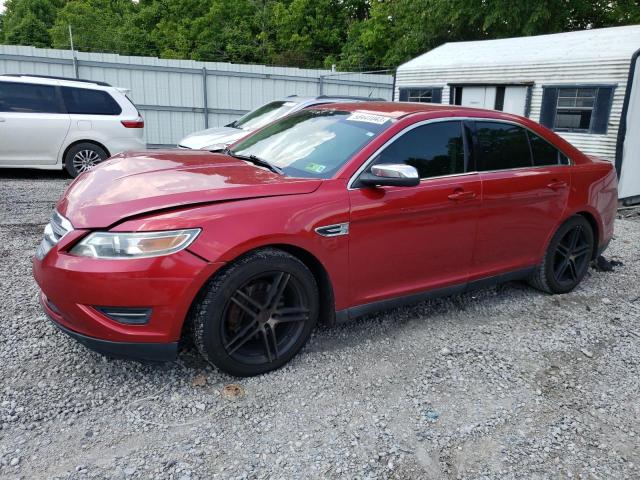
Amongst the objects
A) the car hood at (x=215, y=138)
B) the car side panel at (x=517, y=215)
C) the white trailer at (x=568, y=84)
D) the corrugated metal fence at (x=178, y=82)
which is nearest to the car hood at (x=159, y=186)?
the car side panel at (x=517, y=215)

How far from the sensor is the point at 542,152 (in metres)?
4.38

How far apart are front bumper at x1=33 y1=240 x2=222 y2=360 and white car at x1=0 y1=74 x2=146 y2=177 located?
6.68m

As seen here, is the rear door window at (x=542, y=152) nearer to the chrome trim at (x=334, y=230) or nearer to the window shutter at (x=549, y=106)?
the chrome trim at (x=334, y=230)

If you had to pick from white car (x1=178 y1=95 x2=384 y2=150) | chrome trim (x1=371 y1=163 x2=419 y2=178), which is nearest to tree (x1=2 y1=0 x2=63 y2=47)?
white car (x1=178 y1=95 x2=384 y2=150)

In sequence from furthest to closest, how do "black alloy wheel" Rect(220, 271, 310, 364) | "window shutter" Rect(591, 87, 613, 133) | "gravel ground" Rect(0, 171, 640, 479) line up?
"window shutter" Rect(591, 87, 613, 133) < "black alloy wheel" Rect(220, 271, 310, 364) < "gravel ground" Rect(0, 171, 640, 479)

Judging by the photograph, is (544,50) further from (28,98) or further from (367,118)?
(28,98)

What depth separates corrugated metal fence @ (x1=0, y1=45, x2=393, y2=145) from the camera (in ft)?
42.6

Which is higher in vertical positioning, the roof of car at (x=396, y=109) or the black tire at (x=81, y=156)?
the roof of car at (x=396, y=109)

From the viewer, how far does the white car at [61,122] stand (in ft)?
27.6

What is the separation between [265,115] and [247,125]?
0.39m

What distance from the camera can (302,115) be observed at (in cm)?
430

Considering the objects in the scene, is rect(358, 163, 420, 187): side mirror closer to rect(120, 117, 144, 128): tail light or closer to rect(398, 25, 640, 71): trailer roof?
rect(120, 117, 144, 128): tail light

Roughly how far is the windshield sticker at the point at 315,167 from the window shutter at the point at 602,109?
8556mm

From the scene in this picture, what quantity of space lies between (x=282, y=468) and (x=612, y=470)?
63.4 inches
